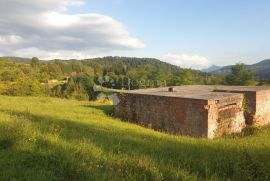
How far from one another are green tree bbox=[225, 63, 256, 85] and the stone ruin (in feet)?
175

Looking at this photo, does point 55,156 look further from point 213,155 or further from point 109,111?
point 109,111

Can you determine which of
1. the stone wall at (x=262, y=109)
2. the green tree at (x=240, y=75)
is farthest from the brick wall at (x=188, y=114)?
the green tree at (x=240, y=75)

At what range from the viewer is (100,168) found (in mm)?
4867

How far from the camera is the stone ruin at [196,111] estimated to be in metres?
11.3

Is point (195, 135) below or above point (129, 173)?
below

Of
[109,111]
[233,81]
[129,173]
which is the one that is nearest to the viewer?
[129,173]

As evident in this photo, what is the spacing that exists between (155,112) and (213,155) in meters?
7.31

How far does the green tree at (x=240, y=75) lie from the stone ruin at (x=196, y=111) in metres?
53.2

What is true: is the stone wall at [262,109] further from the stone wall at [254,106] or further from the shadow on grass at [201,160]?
the shadow on grass at [201,160]

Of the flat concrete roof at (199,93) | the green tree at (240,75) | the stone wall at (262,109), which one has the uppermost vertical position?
the green tree at (240,75)

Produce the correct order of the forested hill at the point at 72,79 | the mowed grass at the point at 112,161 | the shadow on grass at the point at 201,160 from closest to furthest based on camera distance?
the mowed grass at the point at 112,161 → the shadow on grass at the point at 201,160 → the forested hill at the point at 72,79

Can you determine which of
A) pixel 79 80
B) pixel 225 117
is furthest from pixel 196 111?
pixel 79 80

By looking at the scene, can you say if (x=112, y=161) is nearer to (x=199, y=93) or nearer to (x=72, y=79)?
(x=199, y=93)

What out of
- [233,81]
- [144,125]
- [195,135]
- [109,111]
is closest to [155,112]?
[144,125]
